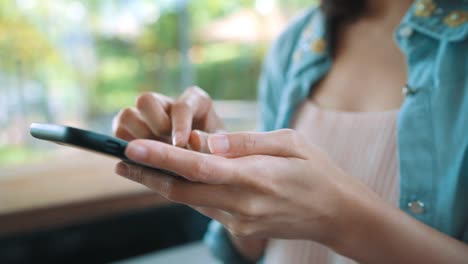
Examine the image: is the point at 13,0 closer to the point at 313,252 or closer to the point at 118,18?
the point at 118,18

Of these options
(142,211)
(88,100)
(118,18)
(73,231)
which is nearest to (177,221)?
(142,211)

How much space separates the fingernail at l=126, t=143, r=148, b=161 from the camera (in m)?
0.33

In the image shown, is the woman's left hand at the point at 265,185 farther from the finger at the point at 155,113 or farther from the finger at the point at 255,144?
the finger at the point at 155,113

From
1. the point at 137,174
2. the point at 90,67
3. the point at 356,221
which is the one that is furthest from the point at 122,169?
the point at 90,67

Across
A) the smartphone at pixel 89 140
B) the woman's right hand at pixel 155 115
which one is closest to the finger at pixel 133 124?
the woman's right hand at pixel 155 115

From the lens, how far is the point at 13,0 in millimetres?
1261

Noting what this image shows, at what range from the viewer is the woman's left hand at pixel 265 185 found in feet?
1.21

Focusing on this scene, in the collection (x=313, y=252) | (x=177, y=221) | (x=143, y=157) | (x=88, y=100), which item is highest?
(x=143, y=157)

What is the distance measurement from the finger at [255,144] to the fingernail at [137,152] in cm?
8

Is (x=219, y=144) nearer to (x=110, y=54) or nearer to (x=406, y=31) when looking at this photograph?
(x=406, y=31)

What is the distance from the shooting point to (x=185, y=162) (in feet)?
1.13

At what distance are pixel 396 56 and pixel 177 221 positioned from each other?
1.06 m

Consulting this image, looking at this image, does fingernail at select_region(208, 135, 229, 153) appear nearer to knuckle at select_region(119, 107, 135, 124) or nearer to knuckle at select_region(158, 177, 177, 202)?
knuckle at select_region(158, 177, 177, 202)

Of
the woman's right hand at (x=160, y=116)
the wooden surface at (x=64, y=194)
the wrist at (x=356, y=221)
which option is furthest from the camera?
the wooden surface at (x=64, y=194)
